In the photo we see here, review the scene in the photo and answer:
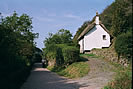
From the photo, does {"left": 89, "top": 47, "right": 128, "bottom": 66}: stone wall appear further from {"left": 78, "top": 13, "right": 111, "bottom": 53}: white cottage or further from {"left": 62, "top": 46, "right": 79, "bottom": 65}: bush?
{"left": 78, "top": 13, "right": 111, "bottom": 53}: white cottage

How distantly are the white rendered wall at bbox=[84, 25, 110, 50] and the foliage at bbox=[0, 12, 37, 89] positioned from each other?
10.1 m

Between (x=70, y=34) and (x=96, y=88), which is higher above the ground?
(x=70, y=34)

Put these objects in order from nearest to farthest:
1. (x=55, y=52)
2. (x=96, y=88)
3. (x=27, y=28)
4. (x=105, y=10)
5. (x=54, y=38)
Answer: (x=96, y=88) < (x=55, y=52) < (x=27, y=28) < (x=54, y=38) < (x=105, y=10)

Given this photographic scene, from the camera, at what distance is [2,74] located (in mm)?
7863

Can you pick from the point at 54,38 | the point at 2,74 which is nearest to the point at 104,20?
the point at 54,38

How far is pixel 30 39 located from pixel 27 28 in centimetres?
202

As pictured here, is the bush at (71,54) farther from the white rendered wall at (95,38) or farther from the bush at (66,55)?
the white rendered wall at (95,38)

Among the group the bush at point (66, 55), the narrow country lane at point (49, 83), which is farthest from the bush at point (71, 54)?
the narrow country lane at point (49, 83)

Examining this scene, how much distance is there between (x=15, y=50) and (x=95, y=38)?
23.6 meters

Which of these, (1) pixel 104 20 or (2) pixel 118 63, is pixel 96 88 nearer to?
(2) pixel 118 63

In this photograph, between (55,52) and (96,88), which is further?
(55,52)

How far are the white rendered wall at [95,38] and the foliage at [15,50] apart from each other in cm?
1009

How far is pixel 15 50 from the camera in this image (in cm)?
1251

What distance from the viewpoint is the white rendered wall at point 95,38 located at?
34031 mm
